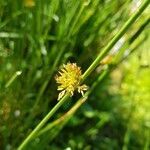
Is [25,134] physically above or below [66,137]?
below

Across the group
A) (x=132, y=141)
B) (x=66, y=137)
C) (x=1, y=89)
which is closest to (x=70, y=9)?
(x=1, y=89)

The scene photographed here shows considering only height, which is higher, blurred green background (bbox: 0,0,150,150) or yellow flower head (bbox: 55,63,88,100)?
blurred green background (bbox: 0,0,150,150)

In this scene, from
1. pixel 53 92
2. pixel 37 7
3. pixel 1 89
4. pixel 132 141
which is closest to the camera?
pixel 1 89

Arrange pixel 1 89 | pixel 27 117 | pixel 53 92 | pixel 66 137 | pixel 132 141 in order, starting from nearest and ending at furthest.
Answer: pixel 1 89
pixel 27 117
pixel 53 92
pixel 66 137
pixel 132 141

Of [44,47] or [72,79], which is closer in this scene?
[72,79]

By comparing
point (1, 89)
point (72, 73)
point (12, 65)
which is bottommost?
point (72, 73)

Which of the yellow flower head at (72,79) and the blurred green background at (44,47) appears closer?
the yellow flower head at (72,79)

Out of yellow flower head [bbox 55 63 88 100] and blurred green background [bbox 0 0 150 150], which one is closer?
yellow flower head [bbox 55 63 88 100]

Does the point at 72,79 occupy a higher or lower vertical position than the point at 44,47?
lower

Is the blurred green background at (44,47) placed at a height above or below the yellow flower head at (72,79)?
above

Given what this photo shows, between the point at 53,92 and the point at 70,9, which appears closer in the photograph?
the point at 70,9

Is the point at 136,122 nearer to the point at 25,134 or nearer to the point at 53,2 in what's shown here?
the point at 25,134
